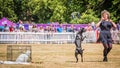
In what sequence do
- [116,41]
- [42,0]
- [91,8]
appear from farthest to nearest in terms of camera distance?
[42,0] < [91,8] < [116,41]

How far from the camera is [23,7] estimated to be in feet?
262

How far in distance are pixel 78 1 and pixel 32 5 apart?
18.4m

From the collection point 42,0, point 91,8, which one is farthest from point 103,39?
point 42,0

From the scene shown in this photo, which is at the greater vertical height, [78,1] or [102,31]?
[78,1]

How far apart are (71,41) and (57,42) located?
3.77 feet

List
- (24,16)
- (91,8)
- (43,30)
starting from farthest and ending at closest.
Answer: (24,16), (91,8), (43,30)

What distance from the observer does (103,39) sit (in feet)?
60.1

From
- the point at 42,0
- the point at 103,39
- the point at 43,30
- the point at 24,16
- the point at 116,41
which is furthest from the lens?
the point at 24,16

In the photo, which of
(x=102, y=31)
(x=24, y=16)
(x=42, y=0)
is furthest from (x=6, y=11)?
(x=102, y=31)

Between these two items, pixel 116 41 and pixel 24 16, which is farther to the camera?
pixel 24 16

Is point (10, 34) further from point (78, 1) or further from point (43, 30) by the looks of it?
point (78, 1)

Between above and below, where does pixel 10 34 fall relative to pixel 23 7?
below

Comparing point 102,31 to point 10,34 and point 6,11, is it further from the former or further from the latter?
point 6,11

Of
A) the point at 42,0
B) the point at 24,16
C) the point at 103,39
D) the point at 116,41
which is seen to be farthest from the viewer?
the point at 24,16
